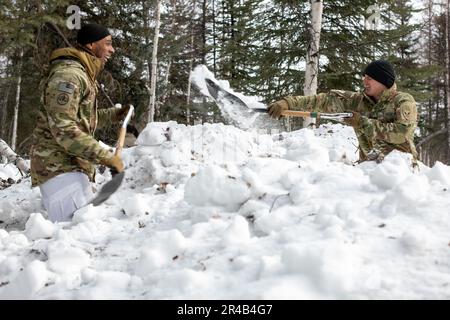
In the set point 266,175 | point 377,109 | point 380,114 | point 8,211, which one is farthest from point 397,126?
point 8,211

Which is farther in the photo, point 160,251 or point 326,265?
point 160,251

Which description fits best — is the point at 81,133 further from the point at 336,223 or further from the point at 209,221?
the point at 336,223

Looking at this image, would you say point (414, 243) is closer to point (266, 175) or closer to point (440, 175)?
point (440, 175)

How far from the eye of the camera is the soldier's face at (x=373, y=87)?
515 centimetres

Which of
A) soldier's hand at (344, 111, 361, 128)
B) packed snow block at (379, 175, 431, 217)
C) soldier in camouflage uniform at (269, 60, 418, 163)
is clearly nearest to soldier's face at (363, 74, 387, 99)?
soldier in camouflage uniform at (269, 60, 418, 163)

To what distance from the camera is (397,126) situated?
15.8ft

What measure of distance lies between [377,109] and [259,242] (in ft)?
11.3

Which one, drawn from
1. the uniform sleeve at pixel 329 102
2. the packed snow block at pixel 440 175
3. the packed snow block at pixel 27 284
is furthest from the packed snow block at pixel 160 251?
the uniform sleeve at pixel 329 102

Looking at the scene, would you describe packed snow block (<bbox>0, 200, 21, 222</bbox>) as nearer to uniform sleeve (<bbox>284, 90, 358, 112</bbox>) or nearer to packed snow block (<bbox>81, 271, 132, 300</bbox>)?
packed snow block (<bbox>81, 271, 132, 300</bbox>)

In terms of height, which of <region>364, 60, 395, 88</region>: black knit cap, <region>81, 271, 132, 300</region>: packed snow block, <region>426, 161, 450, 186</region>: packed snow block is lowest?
<region>81, 271, 132, 300</region>: packed snow block

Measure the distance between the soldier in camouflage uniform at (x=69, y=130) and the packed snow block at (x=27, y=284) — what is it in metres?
1.48

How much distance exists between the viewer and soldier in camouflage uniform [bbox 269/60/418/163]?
4820 millimetres

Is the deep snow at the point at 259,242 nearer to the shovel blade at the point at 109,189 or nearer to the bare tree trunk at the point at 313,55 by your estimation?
the shovel blade at the point at 109,189
